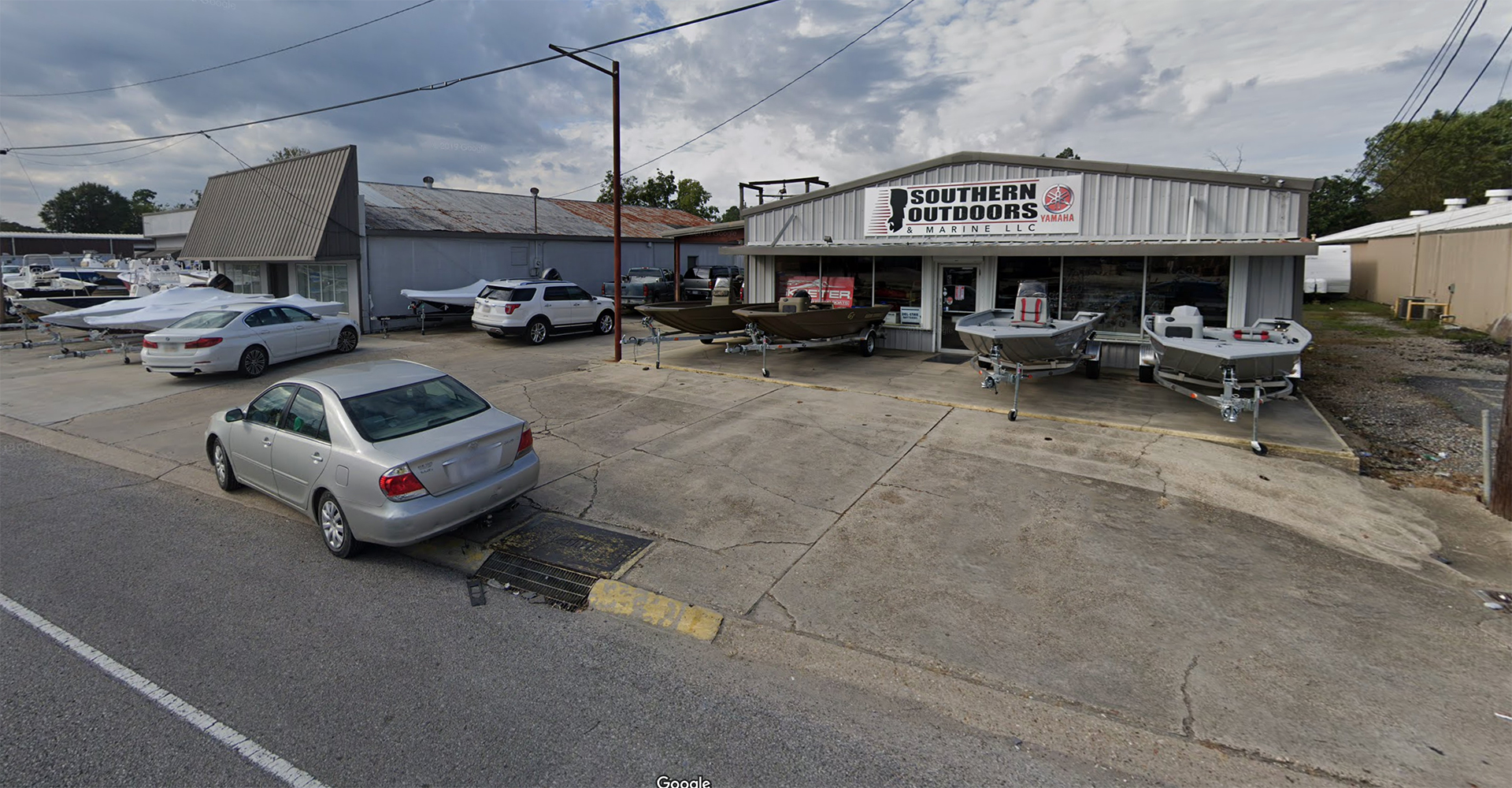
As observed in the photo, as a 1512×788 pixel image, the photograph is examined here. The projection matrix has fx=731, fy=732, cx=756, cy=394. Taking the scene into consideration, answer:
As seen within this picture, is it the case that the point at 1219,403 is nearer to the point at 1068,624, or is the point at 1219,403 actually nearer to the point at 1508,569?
the point at 1508,569

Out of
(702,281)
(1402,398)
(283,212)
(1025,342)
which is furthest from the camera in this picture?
(702,281)

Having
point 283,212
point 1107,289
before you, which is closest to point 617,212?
point 1107,289

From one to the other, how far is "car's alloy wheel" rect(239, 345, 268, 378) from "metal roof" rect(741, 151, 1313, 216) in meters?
12.1

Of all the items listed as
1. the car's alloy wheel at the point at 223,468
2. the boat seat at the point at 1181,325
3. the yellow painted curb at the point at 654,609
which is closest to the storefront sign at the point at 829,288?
the boat seat at the point at 1181,325

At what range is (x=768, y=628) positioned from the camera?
4918 millimetres

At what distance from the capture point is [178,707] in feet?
13.0

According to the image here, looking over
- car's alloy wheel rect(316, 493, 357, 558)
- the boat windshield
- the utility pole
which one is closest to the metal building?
the boat windshield

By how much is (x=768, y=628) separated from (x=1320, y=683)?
10.7 feet

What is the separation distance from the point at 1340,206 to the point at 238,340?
226 feet

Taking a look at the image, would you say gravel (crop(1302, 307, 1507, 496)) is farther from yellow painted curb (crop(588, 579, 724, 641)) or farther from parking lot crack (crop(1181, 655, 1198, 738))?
yellow painted curb (crop(588, 579, 724, 641))

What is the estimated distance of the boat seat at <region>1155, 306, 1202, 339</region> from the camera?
10.6 metres

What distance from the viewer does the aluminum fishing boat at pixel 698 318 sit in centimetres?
1490

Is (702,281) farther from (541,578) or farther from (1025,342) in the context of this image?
(541,578)

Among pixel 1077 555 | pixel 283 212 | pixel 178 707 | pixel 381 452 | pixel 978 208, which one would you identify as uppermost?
pixel 283 212
